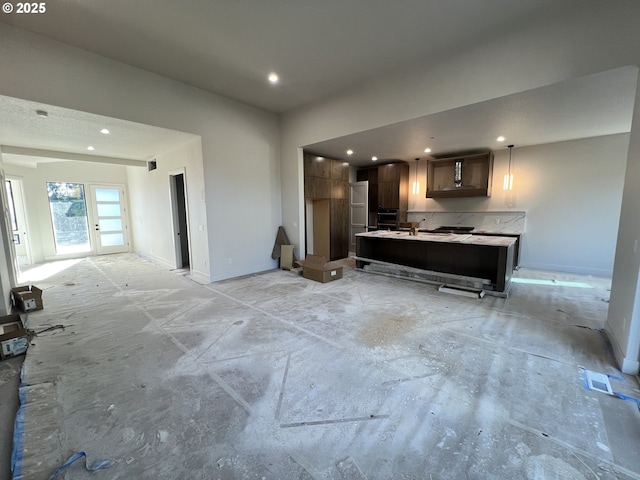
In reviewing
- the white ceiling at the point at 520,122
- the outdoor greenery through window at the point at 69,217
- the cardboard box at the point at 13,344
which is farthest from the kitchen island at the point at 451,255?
the outdoor greenery through window at the point at 69,217

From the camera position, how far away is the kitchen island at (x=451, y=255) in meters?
4.18

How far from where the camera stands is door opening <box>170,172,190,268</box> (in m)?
6.10

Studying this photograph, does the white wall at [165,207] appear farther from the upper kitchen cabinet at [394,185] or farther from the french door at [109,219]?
the upper kitchen cabinet at [394,185]

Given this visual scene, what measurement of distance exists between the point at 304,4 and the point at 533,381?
13.9 feet

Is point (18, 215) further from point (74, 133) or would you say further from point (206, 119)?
point (206, 119)

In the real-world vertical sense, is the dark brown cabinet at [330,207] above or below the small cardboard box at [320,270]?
above

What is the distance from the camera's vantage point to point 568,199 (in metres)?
5.48

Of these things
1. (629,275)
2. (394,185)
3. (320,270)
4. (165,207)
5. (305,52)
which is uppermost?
(305,52)

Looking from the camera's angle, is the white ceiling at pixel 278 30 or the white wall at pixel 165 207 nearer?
the white ceiling at pixel 278 30

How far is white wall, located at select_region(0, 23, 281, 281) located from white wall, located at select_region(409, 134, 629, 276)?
5.65 meters

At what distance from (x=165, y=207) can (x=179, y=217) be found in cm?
51

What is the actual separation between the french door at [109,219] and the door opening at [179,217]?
3.65 meters

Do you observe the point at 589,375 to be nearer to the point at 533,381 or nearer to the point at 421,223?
the point at 533,381

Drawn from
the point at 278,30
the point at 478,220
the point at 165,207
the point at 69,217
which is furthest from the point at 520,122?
the point at 69,217
